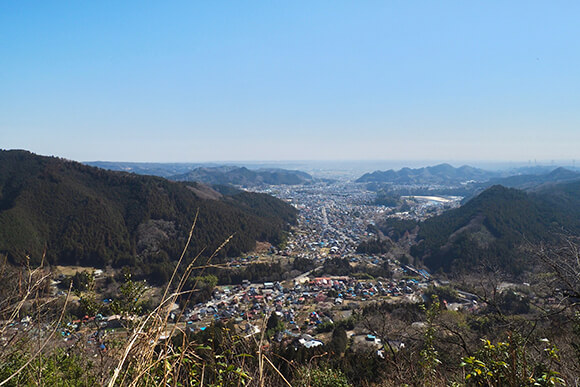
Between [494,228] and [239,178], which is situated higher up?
[239,178]

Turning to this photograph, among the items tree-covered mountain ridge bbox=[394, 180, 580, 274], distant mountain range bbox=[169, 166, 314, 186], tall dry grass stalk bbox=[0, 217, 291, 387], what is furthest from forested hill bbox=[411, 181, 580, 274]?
distant mountain range bbox=[169, 166, 314, 186]

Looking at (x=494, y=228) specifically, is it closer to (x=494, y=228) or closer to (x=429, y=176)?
(x=494, y=228)

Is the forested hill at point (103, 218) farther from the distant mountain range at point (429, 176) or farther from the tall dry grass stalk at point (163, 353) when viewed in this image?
the distant mountain range at point (429, 176)

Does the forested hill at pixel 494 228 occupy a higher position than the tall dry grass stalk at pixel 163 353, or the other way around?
the tall dry grass stalk at pixel 163 353

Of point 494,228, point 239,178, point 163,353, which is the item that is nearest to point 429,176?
point 239,178

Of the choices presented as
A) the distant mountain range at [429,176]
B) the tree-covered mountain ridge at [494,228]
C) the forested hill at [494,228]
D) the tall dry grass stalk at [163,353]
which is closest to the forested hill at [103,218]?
the forested hill at [494,228]

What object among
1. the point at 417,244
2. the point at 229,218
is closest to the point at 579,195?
the point at 417,244

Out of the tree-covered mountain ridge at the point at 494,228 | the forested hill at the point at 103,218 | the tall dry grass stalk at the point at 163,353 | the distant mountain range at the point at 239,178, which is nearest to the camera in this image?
the tall dry grass stalk at the point at 163,353
